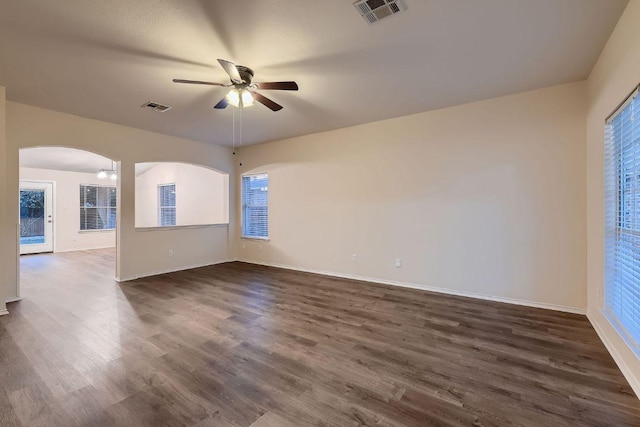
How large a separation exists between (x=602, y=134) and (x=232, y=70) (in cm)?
354

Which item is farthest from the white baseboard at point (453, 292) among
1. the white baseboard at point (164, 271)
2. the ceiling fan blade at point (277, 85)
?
the ceiling fan blade at point (277, 85)

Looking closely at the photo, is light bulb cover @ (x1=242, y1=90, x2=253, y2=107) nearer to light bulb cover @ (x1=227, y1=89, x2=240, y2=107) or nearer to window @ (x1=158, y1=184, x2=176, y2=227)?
light bulb cover @ (x1=227, y1=89, x2=240, y2=107)

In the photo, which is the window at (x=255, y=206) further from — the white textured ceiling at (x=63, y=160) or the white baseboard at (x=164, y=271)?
the white textured ceiling at (x=63, y=160)

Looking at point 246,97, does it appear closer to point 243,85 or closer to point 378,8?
point 243,85

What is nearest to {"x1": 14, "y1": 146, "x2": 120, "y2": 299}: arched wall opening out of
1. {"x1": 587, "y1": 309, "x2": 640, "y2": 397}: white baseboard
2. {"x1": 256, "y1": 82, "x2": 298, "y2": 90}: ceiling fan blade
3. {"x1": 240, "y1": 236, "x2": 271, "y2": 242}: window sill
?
{"x1": 240, "y1": 236, "x2": 271, "y2": 242}: window sill

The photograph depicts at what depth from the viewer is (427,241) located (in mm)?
4238

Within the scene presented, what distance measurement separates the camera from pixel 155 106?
3.93m

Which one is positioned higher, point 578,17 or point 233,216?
point 578,17

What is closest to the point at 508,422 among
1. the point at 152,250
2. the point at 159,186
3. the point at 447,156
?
the point at 447,156

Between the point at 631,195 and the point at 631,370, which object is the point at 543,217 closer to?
the point at 631,195

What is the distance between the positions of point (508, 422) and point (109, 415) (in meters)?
2.38

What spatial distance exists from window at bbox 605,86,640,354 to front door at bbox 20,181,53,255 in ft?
38.8

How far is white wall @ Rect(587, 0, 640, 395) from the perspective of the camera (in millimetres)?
1995

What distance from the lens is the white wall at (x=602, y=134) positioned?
200 centimetres
